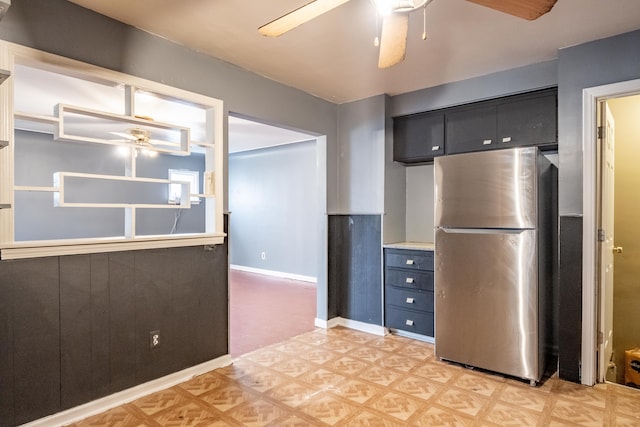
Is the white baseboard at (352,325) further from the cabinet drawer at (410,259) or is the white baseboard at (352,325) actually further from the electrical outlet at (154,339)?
the electrical outlet at (154,339)

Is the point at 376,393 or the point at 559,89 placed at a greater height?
the point at 559,89

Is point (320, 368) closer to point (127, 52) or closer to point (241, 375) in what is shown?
point (241, 375)

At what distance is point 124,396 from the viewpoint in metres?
2.30

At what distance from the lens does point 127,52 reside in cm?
235

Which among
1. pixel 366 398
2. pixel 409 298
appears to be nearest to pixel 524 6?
pixel 366 398

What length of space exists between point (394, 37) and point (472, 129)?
1789 mm

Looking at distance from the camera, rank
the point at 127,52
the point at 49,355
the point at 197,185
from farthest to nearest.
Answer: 1. the point at 197,185
2. the point at 127,52
3. the point at 49,355

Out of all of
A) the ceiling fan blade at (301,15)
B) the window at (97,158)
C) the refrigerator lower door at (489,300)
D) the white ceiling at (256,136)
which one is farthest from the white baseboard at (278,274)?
the ceiling fan blade at (301,15)

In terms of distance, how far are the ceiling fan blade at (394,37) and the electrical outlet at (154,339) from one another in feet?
7.30

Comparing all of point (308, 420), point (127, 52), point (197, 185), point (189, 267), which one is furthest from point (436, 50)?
point (197, 185)

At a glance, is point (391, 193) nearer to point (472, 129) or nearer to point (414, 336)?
point (472, 129)

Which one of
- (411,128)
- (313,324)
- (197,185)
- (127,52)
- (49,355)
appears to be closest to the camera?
(49,355)

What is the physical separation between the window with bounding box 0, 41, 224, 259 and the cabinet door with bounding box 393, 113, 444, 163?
72.0 inches

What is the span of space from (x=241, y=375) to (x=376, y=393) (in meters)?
0.98
